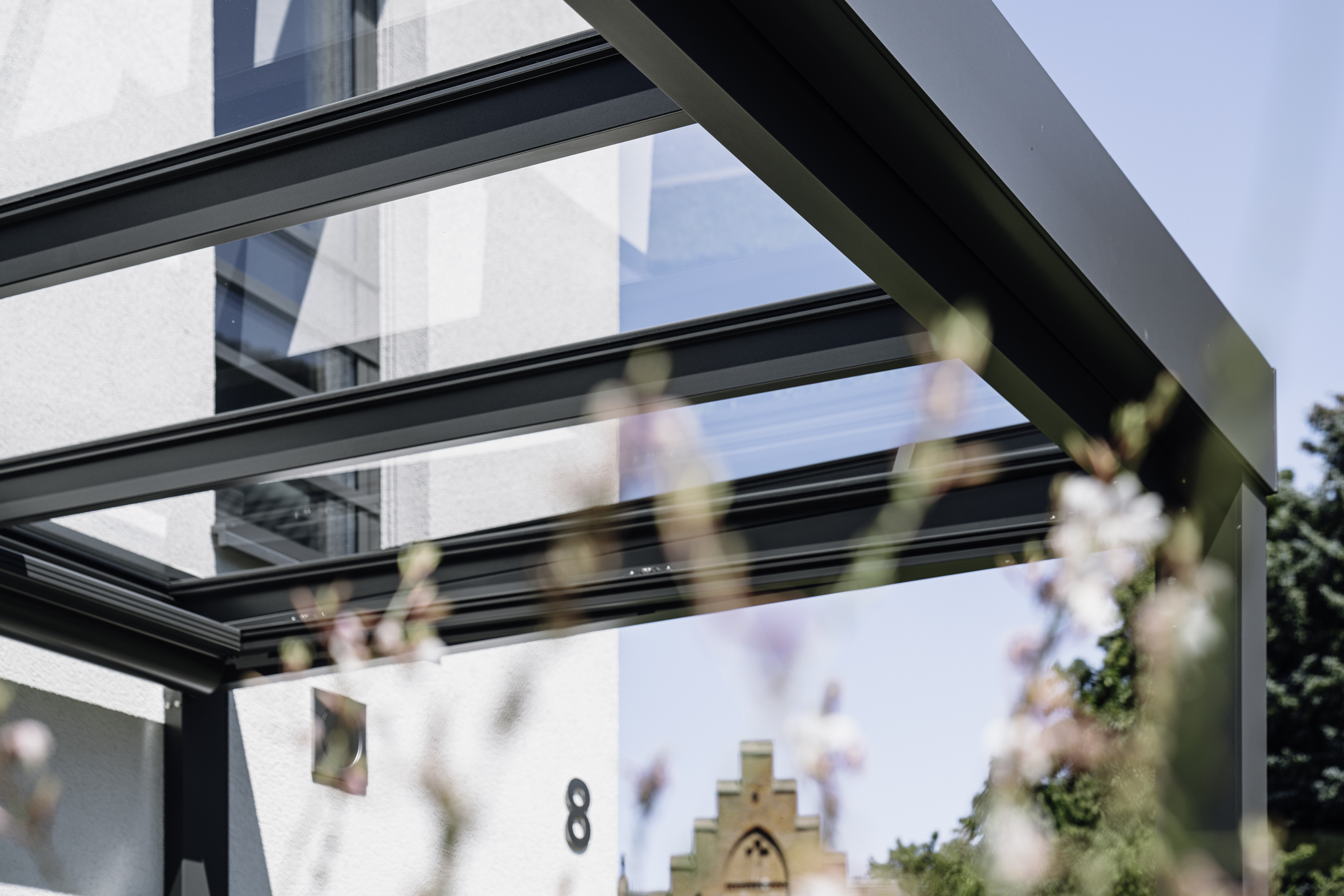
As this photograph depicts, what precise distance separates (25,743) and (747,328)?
2.61 metres

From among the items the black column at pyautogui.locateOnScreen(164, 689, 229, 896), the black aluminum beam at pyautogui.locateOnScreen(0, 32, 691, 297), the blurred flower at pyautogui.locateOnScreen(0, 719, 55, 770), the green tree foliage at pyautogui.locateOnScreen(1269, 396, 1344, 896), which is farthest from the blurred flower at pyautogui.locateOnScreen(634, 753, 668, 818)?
the green tree foliage at pyautogui.locateOnScreen(1269, 396, 1344, 896)

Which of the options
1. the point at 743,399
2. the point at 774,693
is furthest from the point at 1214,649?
the point at 774,693

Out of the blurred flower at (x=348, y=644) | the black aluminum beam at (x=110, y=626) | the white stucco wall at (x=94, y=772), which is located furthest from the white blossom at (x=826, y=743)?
the white stucco wall at (x=94, y=772)

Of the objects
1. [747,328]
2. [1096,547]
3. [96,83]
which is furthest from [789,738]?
[96,83]

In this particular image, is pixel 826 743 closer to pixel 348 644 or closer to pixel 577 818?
pixel 348 644

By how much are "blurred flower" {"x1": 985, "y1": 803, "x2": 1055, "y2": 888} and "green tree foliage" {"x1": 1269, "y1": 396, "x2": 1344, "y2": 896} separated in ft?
61.9

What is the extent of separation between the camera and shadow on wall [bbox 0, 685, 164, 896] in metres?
4.10

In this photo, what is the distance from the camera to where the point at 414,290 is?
3.46 meters

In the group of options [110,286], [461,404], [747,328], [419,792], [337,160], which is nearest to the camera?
[337,160]

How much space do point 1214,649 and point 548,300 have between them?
6.03ft

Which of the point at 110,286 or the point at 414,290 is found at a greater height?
the point at 110,286

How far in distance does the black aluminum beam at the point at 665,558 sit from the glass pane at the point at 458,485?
9 cm

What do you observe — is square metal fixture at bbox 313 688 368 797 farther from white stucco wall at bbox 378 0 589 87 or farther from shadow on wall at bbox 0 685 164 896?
white stucco wall at bbox 378 0 589 87

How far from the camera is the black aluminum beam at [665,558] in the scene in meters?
3.56
